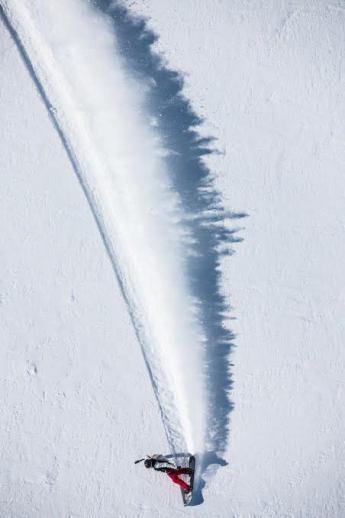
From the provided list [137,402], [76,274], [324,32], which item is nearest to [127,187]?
[76,274]

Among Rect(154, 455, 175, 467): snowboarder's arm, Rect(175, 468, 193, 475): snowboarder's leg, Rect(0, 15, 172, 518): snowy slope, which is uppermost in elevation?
Rect(0, 15, 172, 518): snowy slope

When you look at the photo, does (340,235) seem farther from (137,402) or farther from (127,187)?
(137,402)

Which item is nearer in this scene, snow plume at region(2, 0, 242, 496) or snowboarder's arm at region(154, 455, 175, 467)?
snowboarder's arm at region(154, 455, 175, 467)

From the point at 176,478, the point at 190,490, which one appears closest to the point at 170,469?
the point at 176,478

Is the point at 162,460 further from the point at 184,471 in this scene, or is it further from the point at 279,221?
the point at 279,221

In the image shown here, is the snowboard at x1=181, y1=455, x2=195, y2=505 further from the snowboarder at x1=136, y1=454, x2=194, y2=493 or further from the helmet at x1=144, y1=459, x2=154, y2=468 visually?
the helmet at x1=144, y1=459, x2=154, y2=468

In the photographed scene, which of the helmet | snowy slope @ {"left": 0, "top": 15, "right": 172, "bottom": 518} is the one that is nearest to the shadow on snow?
the helmet
